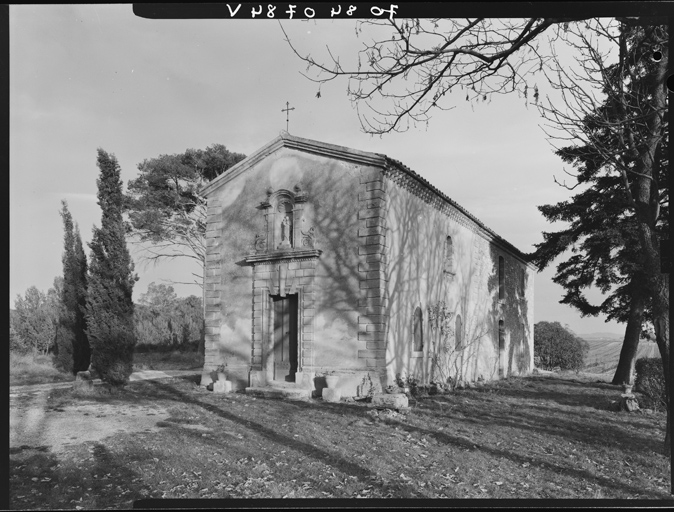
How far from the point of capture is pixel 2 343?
2.92 meters

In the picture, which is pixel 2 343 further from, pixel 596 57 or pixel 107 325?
pixel 107 325

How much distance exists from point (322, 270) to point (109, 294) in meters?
4.35

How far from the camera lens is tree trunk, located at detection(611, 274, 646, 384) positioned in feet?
30.8

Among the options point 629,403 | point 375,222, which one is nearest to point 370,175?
point 375,222

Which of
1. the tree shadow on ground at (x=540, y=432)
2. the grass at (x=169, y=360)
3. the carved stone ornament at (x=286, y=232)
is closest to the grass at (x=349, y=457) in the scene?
Answer: the tree shadow on ground at (x=540, y=432)

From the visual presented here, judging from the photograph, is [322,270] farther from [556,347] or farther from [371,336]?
[556,347]

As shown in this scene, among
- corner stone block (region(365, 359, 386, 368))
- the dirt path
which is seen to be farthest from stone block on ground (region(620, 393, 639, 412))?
the dirt path

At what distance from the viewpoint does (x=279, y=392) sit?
10234 mm

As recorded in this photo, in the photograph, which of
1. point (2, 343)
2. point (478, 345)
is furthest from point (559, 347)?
point (2, 343)

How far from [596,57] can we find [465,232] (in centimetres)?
1029

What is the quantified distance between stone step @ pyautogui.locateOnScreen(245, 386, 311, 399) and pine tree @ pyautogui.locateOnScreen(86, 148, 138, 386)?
2.66 meters

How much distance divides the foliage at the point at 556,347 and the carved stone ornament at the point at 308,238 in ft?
40.1

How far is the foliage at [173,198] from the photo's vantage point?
534 inches

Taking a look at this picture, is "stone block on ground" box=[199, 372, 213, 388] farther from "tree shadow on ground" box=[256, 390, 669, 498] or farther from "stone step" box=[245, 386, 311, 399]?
"tree shadow on ground" box=[256, 390, 669, 498]
